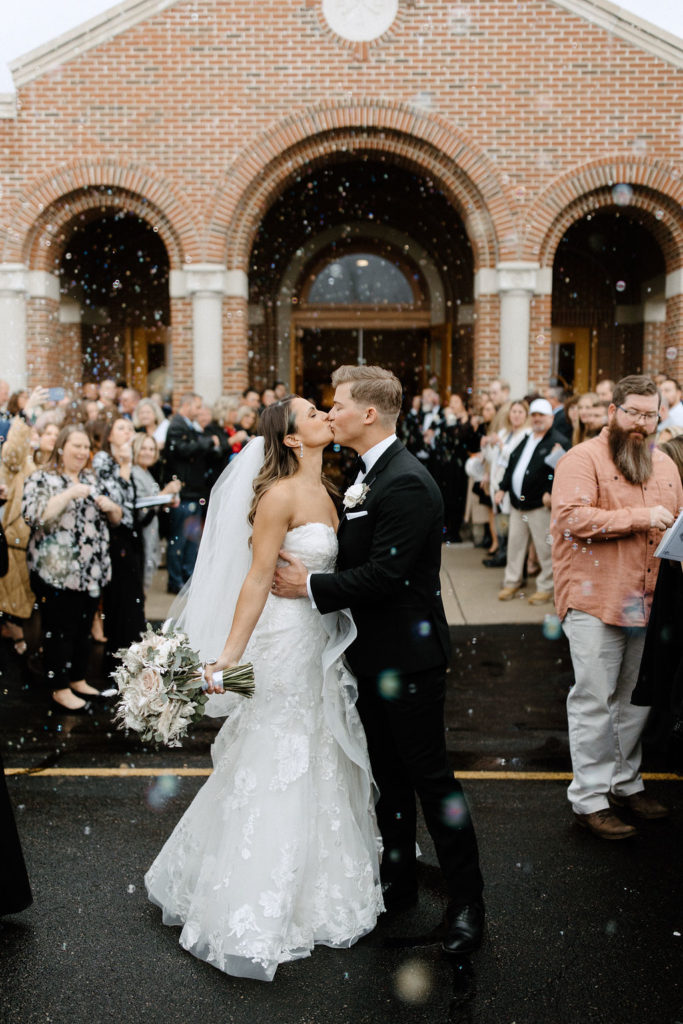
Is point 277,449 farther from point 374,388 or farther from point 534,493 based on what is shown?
point 534,493

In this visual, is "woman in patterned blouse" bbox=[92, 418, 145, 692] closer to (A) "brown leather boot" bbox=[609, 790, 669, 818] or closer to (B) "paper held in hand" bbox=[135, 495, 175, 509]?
(B) "paper held in hand" bbox=[135, 495, 175, 509]

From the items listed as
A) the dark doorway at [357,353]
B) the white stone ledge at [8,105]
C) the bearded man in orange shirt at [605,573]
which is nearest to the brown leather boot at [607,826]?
the bearded man in orange shirt at [605,573]

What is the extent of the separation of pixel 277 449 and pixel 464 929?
186cm

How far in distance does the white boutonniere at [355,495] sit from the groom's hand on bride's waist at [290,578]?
28 cm

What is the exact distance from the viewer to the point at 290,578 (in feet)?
11.1

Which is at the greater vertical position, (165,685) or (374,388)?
(374,388)

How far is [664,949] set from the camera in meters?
3.32

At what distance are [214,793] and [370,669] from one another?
76 cm

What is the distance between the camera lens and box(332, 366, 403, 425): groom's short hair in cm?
334

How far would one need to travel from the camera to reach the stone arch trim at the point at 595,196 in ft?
41.4

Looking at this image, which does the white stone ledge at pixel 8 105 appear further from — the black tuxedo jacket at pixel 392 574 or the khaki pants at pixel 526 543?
the black tuxedo jacket at pixel 392 574

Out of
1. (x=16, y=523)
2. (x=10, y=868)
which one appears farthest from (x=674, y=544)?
(x=16, y=523)

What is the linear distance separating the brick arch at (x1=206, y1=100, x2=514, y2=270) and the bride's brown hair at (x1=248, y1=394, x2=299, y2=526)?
32.7 ft

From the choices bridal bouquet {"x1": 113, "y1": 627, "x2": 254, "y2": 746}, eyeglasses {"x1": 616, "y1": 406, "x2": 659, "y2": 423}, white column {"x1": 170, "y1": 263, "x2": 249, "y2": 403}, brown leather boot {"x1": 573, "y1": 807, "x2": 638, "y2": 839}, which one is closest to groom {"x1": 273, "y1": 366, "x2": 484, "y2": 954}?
bridal bouquet {"x1": 113, "y1": 627, "x2": 254, "y2": 746}
